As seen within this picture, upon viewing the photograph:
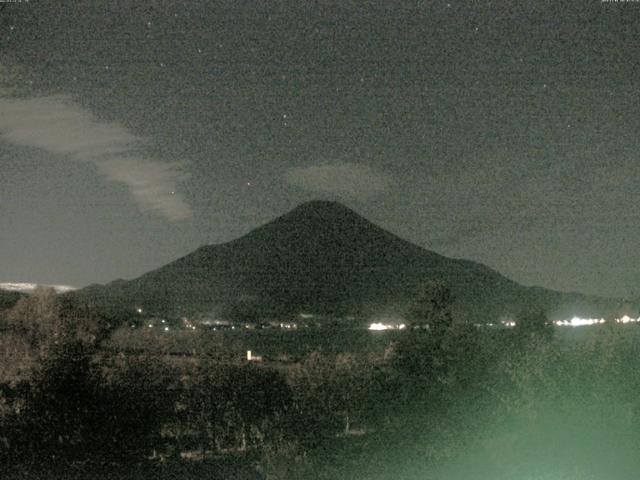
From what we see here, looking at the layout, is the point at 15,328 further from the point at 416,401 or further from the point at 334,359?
the point at 416,401

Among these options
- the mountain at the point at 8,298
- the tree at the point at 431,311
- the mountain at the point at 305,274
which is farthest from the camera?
the mountain at the point at 305,274

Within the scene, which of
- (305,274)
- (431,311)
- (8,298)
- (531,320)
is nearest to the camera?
(431,311)

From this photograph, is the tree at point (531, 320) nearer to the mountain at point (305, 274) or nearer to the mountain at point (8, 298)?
the mountain at point (8, 298)

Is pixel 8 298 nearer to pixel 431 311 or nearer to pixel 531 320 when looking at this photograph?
pixel 431 311

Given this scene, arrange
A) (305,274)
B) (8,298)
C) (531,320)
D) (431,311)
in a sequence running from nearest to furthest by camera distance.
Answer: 1. (431,311)
2. (531,320)
3. (8,298)
4. (305,274)

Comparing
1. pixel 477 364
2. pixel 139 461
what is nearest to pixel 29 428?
pixel 139 461

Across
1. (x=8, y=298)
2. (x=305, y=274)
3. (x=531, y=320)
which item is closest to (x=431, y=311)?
(x=531, y=320)

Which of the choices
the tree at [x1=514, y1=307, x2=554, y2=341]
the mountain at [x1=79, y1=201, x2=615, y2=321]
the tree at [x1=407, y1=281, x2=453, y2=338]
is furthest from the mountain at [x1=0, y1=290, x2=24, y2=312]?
the mountain at [x1=79, y1=201, x2=615, y2=321]

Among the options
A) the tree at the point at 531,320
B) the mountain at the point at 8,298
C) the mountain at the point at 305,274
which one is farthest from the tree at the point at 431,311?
the mountain at the point at 305,274

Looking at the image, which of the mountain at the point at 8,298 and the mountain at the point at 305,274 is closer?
the mountain at the point at 8,298
